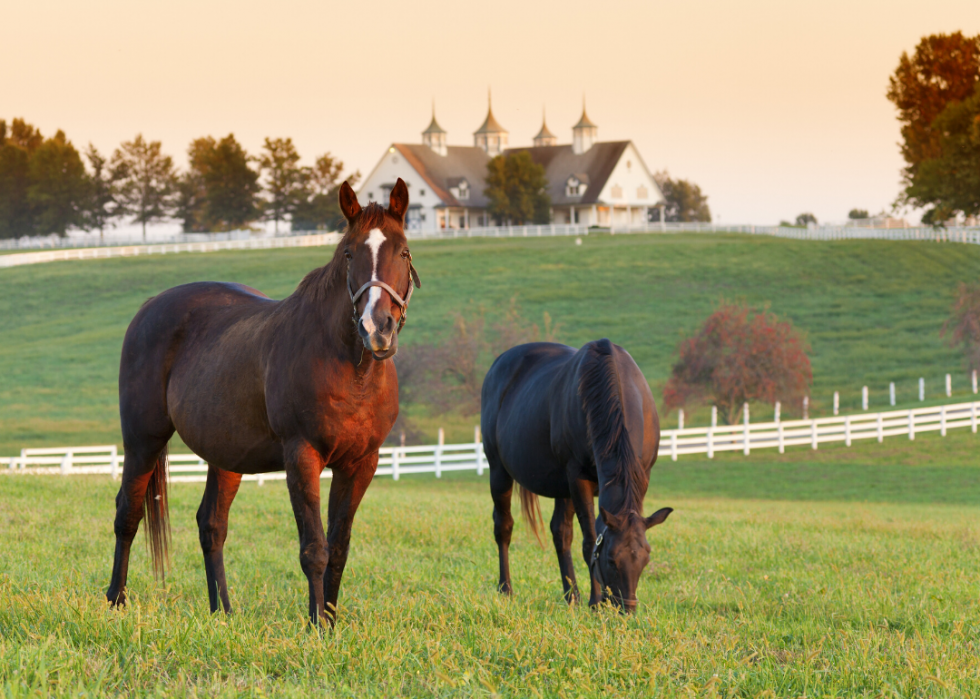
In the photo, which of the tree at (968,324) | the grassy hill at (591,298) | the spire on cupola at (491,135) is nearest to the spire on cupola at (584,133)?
the spire on cupola at (491,135)

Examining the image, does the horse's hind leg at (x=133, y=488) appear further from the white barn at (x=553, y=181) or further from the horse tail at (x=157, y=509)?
the white barn at (x=553, y=181)

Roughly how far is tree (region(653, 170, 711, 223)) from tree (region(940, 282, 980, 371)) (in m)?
66.6

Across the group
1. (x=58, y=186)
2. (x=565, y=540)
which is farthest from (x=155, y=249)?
(x=565, y=540)

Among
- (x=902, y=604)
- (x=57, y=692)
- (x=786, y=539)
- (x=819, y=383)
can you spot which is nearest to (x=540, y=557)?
(x=786, y=539)

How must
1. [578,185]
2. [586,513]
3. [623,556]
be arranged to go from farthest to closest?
[578,185], [586,513], [623,556]

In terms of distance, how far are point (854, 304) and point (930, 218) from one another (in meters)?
8.14

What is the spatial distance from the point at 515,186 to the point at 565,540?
7402cm

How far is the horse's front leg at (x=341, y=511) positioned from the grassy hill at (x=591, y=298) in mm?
26220

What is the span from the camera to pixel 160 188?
8950 centimetres

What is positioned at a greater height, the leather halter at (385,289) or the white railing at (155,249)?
the white railing at (155,249)

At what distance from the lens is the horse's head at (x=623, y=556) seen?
5426 mm

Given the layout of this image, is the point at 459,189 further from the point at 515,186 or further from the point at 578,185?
the point at 578,185

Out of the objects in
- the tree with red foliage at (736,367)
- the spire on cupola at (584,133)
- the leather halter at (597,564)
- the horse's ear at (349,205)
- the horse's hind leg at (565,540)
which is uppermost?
the spire on cupola at (584,133)

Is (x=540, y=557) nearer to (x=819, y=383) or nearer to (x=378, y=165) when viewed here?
(x=819, y=383)
